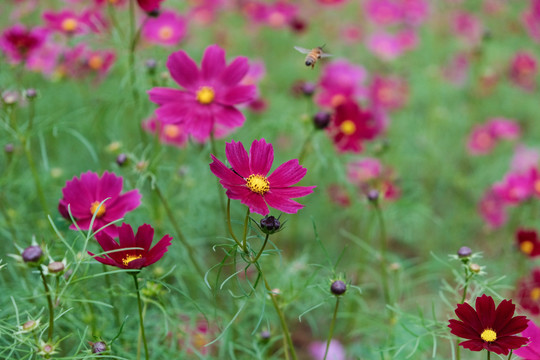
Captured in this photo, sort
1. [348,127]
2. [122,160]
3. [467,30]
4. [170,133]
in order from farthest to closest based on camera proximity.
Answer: [467,30] < [170,133] < [348,127] < [122,160]

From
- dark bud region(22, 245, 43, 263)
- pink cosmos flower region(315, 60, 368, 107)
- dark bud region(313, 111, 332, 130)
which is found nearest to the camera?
dark bud region(22, 245, 43, 263)

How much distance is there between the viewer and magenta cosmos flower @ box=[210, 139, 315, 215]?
2.71 feet

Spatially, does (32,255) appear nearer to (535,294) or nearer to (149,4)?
(149,4)

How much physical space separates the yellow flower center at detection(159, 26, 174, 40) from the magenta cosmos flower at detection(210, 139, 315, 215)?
137cm

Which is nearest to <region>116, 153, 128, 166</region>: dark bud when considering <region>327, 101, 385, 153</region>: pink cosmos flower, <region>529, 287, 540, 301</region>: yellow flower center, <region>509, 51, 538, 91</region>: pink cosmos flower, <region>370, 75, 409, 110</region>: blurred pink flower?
<region>327, 101, 385, 153</region>: pink cosmos flower

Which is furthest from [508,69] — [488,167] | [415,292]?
[415,292]

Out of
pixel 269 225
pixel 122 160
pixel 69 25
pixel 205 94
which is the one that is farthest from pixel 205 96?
pixel 69 25

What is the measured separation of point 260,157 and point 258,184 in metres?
0.05

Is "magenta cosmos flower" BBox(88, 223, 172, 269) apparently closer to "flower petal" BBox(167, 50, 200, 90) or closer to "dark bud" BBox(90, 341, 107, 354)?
"dark bud" BBox(90, 341, 107, 354)

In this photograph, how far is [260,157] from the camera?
0.90 meters

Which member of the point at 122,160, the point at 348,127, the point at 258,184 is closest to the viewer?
the point at 258,184

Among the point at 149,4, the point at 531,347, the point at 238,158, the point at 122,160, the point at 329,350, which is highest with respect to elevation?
the point at 149,4

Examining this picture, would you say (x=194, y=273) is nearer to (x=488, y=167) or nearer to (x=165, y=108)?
(x=165, y=108)

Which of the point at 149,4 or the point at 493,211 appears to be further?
the point at 493,211
